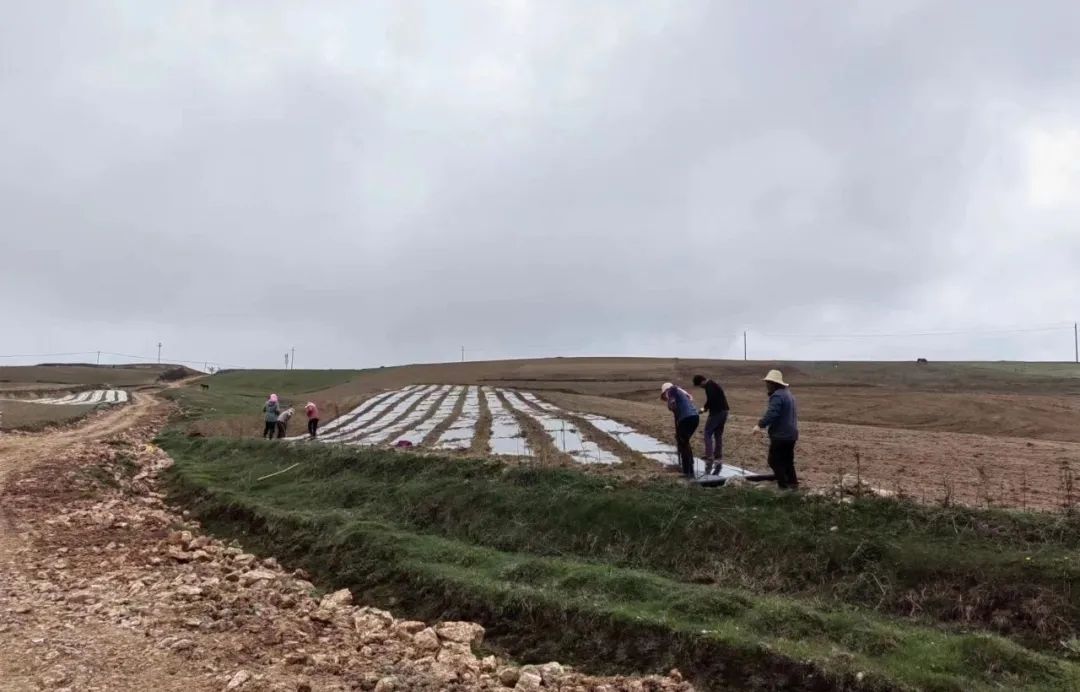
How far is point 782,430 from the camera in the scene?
37.3 ft

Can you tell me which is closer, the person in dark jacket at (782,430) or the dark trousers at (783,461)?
the person in dark jacket at (782,430)

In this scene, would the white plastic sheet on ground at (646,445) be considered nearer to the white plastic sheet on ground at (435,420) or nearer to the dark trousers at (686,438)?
the dark trousers at (686,438)

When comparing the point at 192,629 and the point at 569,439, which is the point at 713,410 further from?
the point at 192,629

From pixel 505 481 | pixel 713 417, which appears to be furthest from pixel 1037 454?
pixel 505 481

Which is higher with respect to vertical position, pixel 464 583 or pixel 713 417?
pixel 713 417

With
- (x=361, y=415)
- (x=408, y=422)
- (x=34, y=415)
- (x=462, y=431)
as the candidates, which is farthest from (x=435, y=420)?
(x=34, y=415)

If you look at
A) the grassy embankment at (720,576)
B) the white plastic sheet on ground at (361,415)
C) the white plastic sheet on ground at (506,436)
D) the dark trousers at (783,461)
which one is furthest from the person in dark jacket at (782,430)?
the white plastic sheet on ground at (361,415)

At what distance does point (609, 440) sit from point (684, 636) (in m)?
14.0

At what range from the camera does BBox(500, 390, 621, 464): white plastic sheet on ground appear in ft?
58.5

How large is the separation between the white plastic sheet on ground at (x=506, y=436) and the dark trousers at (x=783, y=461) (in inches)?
290

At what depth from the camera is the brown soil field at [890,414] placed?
1482cm

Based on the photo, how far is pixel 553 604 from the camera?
884 centimetres

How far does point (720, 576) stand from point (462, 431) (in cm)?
1860

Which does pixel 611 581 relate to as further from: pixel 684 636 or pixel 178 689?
pixel 178 689
